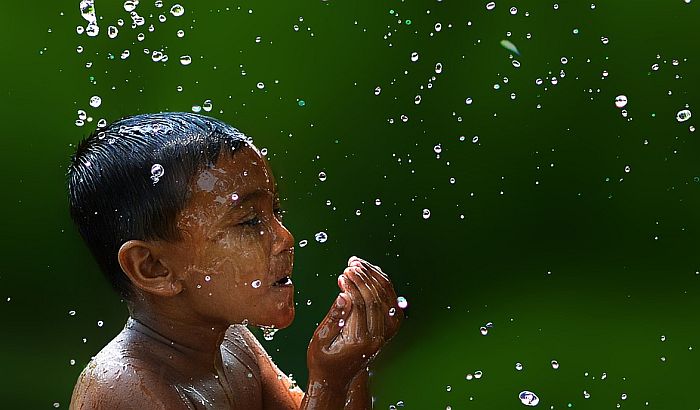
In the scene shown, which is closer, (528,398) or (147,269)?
(147,269)

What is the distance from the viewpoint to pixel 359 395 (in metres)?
1.50

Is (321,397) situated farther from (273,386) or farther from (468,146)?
(468,146)

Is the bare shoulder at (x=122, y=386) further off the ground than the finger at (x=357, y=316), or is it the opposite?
the finger at (x=357, y=316)

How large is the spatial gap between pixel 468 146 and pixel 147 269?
1470 millimetres

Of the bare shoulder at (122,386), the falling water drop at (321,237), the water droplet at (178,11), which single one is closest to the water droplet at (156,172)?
the bare shoulder at (122,386)

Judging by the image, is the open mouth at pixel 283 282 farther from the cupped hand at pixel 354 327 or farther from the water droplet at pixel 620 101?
the water droplet at pixel 620 101

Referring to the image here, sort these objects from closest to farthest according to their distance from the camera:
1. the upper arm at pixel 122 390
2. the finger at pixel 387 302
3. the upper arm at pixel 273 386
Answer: the upper arm at pixel 122 390 → the finger at pixel 387 302 → the upper arm at pixel 273 386

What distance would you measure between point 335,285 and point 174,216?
4.01 ft

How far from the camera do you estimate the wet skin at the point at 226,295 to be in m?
1.42

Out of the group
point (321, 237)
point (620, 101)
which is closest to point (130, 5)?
point (321, 237)

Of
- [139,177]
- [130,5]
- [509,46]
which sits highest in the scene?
[509,46]

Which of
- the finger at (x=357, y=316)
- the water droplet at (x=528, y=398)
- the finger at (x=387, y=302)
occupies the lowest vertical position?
the finger at (x=357, y=316)

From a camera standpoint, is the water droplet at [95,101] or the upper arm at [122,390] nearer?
the upper arm at [122,390]

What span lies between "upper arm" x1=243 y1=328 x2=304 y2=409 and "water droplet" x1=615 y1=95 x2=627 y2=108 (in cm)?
139
